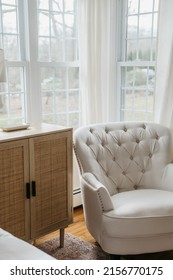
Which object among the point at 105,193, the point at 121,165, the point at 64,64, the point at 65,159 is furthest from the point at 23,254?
the point at 64,64

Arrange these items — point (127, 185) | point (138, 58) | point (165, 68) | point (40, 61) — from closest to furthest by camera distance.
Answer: point (127, 185)
point (165, 68)
point (40, 61)
point (138, 58)

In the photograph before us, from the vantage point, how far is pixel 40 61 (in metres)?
2.77

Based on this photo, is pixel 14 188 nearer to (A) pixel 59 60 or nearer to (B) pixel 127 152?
(B) pixel 127 152

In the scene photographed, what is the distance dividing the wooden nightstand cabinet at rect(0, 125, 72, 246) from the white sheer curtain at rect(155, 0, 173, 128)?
894 mm

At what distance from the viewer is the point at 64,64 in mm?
2971

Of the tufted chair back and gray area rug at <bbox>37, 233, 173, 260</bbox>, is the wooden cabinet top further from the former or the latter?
gray area rug at <bbox>37, 233, 173, 260</bbox>

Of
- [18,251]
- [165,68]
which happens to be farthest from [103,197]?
[165,68]

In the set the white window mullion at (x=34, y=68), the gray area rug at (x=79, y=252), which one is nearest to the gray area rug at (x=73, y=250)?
the gray area rug at (x=79, y=252)

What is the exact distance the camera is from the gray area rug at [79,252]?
2.28 m

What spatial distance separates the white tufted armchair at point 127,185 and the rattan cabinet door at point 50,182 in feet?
0.44

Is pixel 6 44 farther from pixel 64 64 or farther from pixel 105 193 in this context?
pixel 105 193

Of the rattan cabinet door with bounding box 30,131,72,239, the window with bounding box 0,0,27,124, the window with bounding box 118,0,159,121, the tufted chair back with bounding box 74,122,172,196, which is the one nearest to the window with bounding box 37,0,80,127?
the window with bounding box 0,0,27,124

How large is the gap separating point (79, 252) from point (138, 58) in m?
1.86

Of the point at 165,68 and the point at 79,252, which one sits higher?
the point at 165,68
